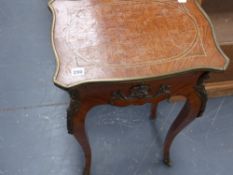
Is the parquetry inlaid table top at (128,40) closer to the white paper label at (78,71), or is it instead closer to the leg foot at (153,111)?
the white paper label at (78,71)

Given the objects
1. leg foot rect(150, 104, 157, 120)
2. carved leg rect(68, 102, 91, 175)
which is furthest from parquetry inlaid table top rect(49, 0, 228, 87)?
leg foot rect(150, 104, 157, 120)

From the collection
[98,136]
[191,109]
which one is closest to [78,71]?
[191,109]

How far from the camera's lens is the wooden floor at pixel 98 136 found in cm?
129

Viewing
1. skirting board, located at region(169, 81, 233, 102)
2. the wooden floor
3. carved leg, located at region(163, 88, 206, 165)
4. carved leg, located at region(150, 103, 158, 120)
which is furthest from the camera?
skirting board, located at region(169, 81, 233, 102)

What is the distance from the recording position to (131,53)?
892 mm

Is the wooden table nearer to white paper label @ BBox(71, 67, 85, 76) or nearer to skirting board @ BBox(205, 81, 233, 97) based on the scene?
white paper label @ BBox(71, 67, 85, 76)

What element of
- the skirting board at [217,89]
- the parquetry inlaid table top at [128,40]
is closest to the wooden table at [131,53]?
the parquetry inlaid table top at [128,40]

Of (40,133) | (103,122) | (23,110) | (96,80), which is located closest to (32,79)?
(23,110)

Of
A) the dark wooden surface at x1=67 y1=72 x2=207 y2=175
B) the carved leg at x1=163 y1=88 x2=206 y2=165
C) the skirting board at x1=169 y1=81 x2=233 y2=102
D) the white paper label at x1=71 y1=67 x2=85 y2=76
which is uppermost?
the white paper label at x1=71 y1=67 x2=85 y2=76

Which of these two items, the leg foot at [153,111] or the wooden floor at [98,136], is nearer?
the wooden floor at [98,136]

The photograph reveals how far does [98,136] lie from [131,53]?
1.95 ft

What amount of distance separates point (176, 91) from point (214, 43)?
0.61ft

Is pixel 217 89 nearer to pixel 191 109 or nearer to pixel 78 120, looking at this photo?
pixel 191 109

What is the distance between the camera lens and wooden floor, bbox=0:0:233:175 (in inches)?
50.9
